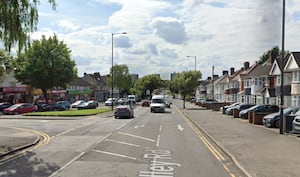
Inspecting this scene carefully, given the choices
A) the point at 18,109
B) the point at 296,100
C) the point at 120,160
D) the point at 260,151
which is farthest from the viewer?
the point at 18,109

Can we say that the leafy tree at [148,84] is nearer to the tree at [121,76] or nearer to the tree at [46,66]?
the tree at [121,76]

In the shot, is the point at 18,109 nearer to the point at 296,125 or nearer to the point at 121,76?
the point at 296,125

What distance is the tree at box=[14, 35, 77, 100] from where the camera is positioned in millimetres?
66188

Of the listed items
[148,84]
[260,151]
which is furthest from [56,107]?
[148,84]

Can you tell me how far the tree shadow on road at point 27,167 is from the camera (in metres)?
12.0

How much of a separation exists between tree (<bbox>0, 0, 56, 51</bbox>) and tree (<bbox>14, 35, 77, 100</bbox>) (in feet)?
161

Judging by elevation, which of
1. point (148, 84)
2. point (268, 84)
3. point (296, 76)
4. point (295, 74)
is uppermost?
point (148, 84)

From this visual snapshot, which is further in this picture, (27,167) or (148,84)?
(148,84)

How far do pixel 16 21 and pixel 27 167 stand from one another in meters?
6.36

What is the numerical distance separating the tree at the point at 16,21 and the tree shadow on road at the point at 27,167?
4902 mm

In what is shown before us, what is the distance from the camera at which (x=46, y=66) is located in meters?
66.4

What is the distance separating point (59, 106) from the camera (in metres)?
61.1

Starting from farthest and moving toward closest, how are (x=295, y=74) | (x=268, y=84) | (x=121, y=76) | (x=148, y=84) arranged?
(x=148, y=84)
(x=121, y=76)
(x=268, y=84)
(x=295, y=74)

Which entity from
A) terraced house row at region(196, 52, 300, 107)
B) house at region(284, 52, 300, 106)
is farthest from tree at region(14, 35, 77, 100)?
house at region(284, 52, 300, 106)
